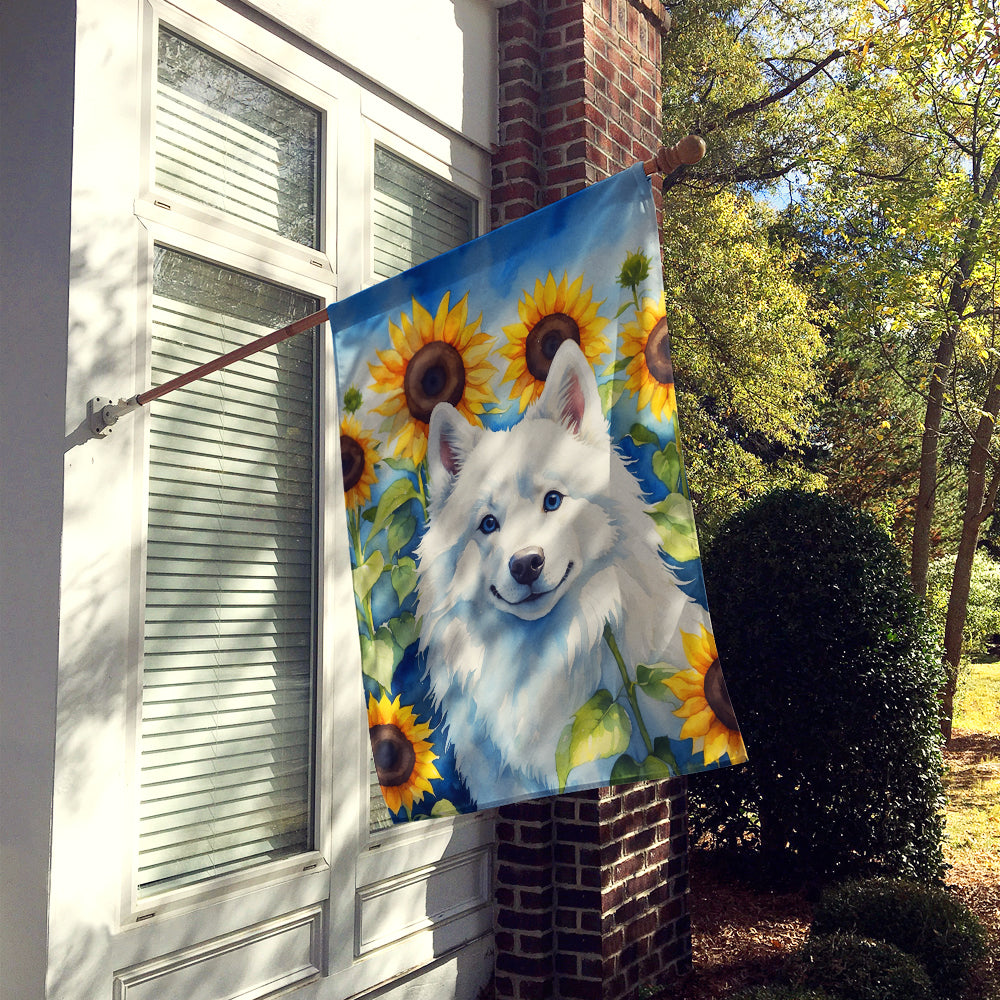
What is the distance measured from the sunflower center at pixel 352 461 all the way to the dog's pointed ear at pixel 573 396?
487 mm

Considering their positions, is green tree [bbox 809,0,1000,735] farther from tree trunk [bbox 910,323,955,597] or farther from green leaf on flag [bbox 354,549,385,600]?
green leaf on flag [bbox 354,549,385,600]

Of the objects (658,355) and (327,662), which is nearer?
(658,355)

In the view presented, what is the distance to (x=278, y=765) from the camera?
3.33 meters

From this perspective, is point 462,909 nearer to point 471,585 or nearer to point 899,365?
point 471,585

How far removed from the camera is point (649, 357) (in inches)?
89.1

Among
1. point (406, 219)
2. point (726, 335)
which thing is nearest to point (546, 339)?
point (406, 219)

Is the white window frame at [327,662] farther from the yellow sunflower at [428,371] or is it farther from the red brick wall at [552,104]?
the yellow sunflower at [428,371]

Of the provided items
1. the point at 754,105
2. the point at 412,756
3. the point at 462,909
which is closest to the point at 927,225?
the point at 754,105

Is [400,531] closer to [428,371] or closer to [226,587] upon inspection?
[428,371]

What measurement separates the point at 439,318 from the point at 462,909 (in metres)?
2.74

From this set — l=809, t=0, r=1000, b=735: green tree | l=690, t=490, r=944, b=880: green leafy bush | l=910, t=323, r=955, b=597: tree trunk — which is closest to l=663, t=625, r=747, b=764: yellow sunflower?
l=690, t=490, r=944, b=880: green leafy bush

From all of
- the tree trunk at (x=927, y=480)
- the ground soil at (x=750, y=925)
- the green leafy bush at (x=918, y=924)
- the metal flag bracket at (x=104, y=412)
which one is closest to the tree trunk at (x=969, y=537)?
the tree trunk at (x=927, y=480)

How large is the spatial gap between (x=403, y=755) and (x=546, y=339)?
106 cm

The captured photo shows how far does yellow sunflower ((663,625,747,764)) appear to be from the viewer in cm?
216
